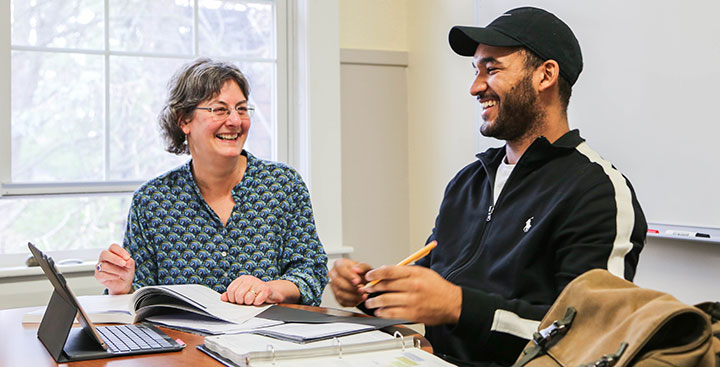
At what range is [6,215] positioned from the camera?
2760 mm

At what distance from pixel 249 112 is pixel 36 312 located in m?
0.86

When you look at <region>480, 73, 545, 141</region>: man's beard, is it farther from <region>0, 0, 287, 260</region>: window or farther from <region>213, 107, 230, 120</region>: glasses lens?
<region>0, 0, 287, 260</region>: window

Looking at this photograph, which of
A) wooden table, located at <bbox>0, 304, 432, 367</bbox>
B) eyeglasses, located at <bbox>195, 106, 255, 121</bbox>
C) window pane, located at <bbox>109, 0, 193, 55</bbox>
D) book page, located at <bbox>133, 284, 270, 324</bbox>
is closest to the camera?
wooden table, located at <bbox>0, 304, 432, 367</bbox>

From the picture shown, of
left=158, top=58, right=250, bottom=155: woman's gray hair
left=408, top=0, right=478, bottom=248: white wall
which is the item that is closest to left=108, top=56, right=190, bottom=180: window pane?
left=158, top=58, right=250, bottom=155: woman's gray hair

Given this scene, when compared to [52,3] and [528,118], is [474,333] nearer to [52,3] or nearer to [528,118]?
[528,118]

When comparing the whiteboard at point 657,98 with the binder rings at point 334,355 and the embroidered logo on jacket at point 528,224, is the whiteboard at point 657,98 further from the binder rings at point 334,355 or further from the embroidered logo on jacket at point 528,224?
the binder rings at point 334,355

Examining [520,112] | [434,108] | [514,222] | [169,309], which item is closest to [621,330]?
[514,222]

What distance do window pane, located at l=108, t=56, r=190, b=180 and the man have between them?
157 centimetres

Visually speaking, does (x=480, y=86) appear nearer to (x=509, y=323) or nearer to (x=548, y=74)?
(x=548, y=74)

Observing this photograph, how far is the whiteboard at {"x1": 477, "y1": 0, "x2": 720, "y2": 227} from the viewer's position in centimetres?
196

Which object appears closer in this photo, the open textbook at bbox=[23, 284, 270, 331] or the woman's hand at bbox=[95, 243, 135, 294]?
the open textbook at bbox=[23, 284, 270, 331]

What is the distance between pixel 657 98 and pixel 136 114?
196 centimetres

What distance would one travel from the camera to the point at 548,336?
1.08m

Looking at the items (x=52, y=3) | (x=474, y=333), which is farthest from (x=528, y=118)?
(x=52, y=3)
